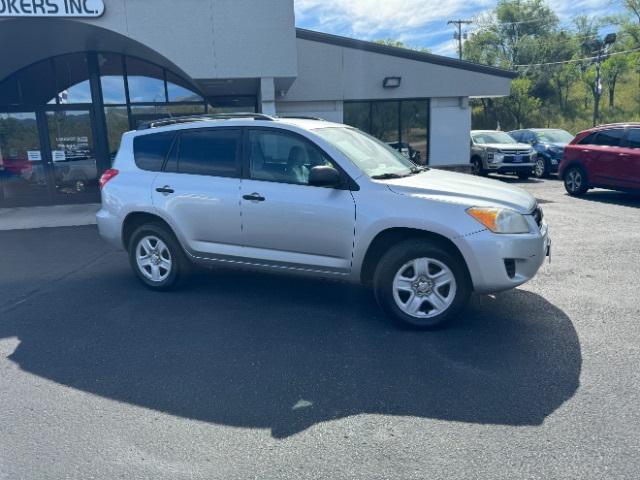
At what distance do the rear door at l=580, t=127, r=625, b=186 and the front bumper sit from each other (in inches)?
334

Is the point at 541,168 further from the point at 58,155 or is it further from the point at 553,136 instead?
the point at 58,155

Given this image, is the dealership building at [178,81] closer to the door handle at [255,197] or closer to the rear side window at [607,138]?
the rear side window at [607,138]

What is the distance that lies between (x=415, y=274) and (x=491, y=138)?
15.1 m

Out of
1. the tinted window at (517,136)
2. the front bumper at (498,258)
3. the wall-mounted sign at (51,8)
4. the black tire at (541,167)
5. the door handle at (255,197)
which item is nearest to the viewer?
the front bumper at (498,258)

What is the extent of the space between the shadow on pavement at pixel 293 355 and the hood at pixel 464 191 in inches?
43.3

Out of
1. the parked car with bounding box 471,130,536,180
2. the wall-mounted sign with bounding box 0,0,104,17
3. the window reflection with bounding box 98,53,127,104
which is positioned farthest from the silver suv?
the parked car with bounding box 471,130,536,180

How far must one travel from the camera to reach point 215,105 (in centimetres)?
1383

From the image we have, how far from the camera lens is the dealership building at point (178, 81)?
9.73 meters

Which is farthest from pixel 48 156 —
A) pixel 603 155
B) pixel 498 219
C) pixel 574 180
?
pixel 603 155

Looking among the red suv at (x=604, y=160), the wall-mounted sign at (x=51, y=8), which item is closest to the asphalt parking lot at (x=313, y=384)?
the wall-mounted sign at (x=51, y=8)

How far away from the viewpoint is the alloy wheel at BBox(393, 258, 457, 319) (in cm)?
440

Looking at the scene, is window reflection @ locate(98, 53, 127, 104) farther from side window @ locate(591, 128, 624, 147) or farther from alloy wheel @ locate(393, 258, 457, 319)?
side window @ locate(591, 128, 624, 147)

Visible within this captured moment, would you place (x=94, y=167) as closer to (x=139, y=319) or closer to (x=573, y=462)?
(x=139, y=319)

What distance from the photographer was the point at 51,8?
351 inches
